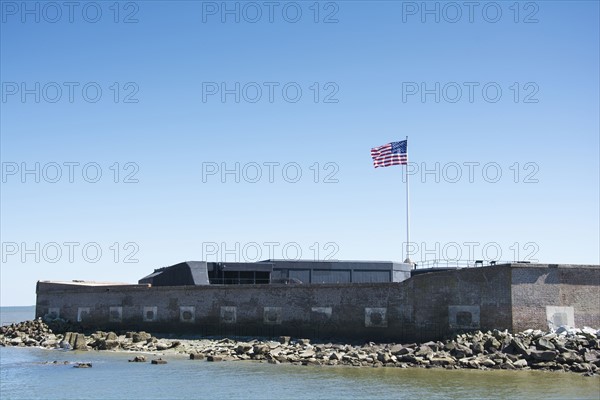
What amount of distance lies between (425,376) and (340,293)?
1012 centimetres

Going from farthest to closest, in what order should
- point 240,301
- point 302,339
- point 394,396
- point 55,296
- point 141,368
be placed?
1. point 55,296
2. point 240,301
3. point 302,339
4. point 141,368
5. point 394,396

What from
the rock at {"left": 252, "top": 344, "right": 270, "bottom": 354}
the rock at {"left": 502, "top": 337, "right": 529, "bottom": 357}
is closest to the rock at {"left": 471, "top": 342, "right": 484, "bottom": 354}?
the rock at {"left": 502, "top": 337, "right": 529, "bottom": 357}

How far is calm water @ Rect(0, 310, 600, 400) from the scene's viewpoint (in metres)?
23.2

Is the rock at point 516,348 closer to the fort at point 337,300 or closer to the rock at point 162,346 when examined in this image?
the fort at point 337,300

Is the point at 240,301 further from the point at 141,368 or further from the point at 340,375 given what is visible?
the point at 340,375

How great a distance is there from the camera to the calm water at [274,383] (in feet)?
76.2

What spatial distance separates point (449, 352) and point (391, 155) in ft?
43.2

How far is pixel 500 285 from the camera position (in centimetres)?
3144

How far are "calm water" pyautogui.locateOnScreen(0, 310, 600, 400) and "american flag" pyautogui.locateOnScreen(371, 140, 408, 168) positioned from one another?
551 inches

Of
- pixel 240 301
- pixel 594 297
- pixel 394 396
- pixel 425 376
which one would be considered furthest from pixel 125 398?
pixel 594 297

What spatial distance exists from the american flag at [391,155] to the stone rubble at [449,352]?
10.6m

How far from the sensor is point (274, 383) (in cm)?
2552

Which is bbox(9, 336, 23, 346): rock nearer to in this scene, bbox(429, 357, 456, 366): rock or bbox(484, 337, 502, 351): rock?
bbox(429, 357, 456, 366): rock

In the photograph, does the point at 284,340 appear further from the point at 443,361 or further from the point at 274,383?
the point at 274,383
